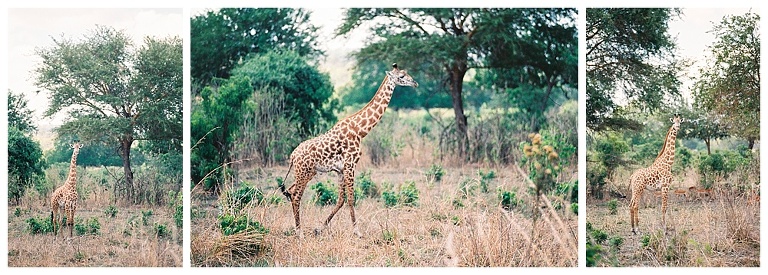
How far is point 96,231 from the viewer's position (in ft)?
22.5

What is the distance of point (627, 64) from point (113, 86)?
14.0ft

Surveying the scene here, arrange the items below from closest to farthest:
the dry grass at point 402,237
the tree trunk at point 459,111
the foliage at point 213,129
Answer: the dry grass at point 402,237 → the foliage at point 213,129 → the tree trunk at point 459,111

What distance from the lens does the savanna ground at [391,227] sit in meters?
6.63

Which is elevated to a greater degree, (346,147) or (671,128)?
(671,128)

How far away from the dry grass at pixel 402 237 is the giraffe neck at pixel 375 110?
2.64 feet

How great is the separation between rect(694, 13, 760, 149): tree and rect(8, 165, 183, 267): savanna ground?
4494mm

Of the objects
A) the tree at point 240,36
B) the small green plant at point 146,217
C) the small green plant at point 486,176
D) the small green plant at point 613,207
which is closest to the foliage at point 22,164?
the small green plant at point 146,217

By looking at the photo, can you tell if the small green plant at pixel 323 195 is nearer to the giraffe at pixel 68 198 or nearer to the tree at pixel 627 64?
the giraffe at pixel 68 198

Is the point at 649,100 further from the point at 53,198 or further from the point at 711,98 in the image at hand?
the point at 53,198

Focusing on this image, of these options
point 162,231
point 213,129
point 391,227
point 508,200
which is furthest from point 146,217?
point 508,200

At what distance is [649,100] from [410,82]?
79.0 inches

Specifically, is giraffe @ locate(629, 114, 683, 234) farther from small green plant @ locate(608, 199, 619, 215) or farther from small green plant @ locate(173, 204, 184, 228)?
small green plant @ locate(173, 204, 184, 228)

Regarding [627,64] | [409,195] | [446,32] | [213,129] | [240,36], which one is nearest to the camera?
[627,64]

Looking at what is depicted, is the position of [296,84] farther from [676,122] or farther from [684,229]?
[684,229]
